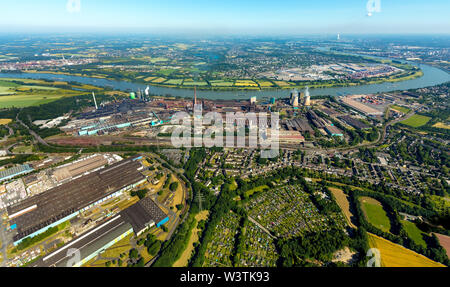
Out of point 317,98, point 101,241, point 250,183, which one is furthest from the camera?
point 317,98

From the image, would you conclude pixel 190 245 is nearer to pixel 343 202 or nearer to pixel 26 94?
pixel 343 202

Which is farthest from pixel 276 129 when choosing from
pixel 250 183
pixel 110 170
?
pixel 110 170

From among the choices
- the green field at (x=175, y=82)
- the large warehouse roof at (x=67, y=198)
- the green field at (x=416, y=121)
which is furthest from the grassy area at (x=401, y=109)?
the green field at (x=175, y=82)

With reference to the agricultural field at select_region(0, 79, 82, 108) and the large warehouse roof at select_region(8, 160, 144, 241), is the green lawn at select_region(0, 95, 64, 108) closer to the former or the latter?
the agricultural field at select_region(0, 79, 82, 108)

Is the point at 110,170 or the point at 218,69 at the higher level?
the point at 218,69

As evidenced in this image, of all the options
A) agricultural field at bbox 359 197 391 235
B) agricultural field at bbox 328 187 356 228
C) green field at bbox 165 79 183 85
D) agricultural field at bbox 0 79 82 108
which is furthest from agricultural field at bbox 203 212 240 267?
green field at bbox 165 79 183 85

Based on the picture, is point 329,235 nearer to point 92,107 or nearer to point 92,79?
point 92,107
